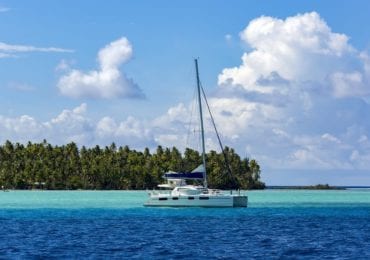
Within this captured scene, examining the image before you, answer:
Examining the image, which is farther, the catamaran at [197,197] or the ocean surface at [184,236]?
the catamaran at [197,197]

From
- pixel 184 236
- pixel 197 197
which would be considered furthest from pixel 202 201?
pixel 184 236

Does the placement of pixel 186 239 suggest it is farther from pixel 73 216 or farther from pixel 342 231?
pixel 73 216

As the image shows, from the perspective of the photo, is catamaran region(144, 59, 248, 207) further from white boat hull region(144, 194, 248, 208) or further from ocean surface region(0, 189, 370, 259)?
ocean surface region(0, 189, 370, 259)

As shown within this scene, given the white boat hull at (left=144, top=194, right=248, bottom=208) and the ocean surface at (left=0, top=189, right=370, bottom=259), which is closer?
the ocean surface at (left=0, top=189, right=370, bottom=259)

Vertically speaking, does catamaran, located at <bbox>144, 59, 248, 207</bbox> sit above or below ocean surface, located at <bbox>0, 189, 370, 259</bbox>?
above

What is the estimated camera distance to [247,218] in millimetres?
87000

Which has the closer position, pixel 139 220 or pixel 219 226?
pixel 219 226

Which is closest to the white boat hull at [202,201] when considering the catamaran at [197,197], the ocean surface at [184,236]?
the catamaran at [197,197]

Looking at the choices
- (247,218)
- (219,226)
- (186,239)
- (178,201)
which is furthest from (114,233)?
(178,201)

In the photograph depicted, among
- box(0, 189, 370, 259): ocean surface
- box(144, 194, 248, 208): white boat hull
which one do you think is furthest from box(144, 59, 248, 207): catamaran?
box(0, 189, 370, 259): ocean surface

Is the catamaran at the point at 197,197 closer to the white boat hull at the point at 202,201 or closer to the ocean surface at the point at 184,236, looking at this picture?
the white boat hull at the point at 202,201

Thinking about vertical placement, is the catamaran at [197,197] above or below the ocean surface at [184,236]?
above

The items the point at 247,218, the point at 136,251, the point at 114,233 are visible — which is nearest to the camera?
the point at 136,251

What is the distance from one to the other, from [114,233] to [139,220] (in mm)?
17616
